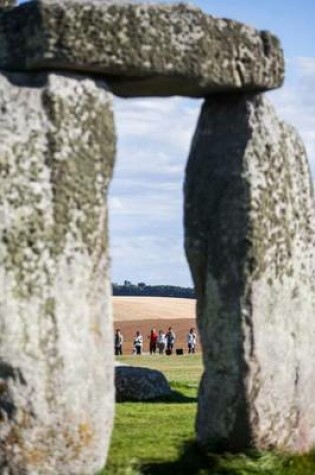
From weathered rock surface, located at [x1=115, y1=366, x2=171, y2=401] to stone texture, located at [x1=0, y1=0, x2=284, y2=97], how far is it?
7.21 m

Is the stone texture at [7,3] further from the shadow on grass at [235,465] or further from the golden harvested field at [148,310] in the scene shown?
the golden harvested field at [148,310]

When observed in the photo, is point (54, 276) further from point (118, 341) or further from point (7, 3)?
point (118, 341)

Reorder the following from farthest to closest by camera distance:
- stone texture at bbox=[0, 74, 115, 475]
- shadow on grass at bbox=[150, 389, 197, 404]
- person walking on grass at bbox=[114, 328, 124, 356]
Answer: person walking on grass at bbox=[114, 328, 124, 356], shadow on grass at bbox=[150, 389, 197, 404], stone texture at bbox=[0, 74, 115, 475]

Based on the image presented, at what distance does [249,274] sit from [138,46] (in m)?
2.30

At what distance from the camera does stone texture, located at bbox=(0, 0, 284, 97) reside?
35.3ft

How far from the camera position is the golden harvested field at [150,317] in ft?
231

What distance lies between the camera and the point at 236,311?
1198 cm

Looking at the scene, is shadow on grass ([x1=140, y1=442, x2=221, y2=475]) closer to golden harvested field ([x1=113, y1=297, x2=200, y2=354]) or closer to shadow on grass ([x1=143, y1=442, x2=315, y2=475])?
shadow on grass ([x1=143, y1=442, x2=315, y2=475])

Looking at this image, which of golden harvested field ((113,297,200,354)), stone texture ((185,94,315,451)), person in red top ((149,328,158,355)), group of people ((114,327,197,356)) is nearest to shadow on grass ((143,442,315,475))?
stone texture ((185,94,315,451))

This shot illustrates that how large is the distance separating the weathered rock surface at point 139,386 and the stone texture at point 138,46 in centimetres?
721

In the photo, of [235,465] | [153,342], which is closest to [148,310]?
[153,342]

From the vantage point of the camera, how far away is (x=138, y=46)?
11070 millimetres

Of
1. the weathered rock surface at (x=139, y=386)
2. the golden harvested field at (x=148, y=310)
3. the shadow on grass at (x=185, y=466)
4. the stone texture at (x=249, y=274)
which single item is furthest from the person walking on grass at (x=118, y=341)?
the shadow on grass at (x=185, y=466)

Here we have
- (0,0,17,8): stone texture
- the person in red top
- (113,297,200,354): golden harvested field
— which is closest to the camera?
(0,0,17,8): stone texture
